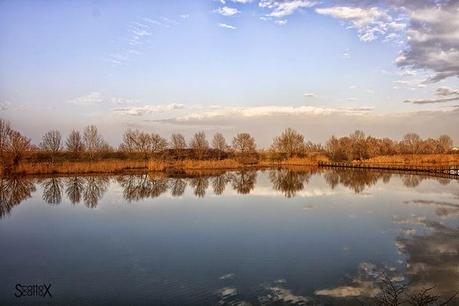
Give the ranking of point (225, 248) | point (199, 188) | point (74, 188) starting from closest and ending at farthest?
point (225, 248) → point (74, 188) → point (199, 188)

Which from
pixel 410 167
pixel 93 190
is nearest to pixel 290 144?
pixel 410 167

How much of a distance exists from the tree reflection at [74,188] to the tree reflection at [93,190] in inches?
10.5

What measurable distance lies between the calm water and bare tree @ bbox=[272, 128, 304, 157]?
3896 cm

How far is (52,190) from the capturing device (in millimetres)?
19094

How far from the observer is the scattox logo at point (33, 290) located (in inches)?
227

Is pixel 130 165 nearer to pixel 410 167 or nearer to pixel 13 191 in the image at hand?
pixel 13 191

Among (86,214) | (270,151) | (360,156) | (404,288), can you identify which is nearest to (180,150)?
(270,151)

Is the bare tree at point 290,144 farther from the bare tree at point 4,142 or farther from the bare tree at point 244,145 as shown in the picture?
the bare tree at point 4,142

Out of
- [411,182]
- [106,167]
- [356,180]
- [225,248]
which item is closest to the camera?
[225,248]

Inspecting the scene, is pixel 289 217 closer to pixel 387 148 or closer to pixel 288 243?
pixel 288 243

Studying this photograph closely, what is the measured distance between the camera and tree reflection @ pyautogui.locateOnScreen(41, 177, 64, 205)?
52.3 ft

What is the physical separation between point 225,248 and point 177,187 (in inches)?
487

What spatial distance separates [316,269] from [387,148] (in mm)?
58925

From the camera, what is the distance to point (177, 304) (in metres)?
5.36
